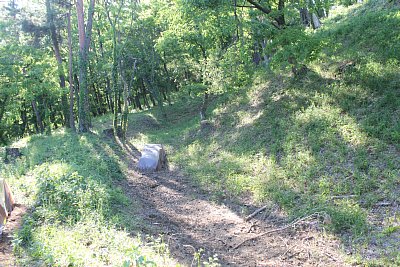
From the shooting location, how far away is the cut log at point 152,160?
1291 centimetres

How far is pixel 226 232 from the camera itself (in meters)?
7.57

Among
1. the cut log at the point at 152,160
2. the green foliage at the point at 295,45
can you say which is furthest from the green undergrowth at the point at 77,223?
the green foliage at the point at 295,45

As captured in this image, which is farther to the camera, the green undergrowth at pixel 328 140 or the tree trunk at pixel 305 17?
the tree trunk at pixel 305 17

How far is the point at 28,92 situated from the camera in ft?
64.5

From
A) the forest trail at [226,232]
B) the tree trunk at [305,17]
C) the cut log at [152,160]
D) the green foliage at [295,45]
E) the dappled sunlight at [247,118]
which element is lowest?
the forest trail at [226,232]

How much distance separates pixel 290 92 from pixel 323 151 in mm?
4566

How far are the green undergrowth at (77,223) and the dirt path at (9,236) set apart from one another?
0.13 metres

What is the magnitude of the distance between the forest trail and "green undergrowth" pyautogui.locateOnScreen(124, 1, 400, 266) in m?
0.39

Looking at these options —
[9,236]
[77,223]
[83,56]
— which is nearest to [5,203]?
[9,236]

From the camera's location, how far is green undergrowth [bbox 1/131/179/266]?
468 cm

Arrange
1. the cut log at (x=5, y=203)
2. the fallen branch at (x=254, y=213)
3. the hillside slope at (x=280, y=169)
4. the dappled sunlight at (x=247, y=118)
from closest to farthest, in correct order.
Result: 1. the hillside slope at (x=280, y=169)
2. the cut log at (x=5, y=203)
3. the fallen branch at (x=254, y=213)
4. the dappled sunlight at (x=247, y=118)

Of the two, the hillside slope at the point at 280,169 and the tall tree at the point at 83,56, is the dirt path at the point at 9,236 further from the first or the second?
the tall tree at the point at 83,56

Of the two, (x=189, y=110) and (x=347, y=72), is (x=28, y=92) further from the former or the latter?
(x=347, y=72)

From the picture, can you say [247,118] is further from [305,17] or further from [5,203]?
[305,17]
